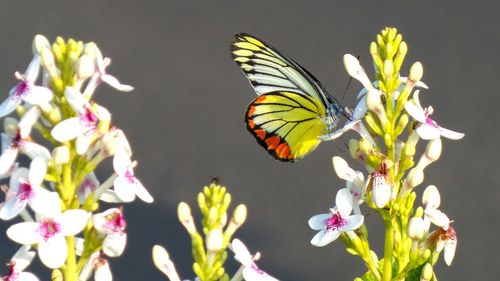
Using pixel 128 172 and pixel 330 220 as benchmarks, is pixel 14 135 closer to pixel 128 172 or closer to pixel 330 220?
pixel 128 172

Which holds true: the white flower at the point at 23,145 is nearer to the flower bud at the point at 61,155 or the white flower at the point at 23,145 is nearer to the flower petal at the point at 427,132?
the flower bud at the point at 61,155

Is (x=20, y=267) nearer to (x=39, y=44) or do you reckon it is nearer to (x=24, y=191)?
(x=24, y=191)

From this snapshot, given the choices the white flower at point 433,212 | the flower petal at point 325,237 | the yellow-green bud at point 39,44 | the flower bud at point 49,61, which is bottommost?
the flower petal at point 325,237

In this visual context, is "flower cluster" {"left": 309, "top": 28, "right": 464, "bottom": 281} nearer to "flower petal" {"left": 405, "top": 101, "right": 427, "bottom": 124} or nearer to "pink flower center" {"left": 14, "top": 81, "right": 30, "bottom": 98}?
"flower petal" {"left": 405, "top": 101, "right": 427, "bottom": 124}

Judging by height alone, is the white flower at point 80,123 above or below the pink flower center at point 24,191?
above

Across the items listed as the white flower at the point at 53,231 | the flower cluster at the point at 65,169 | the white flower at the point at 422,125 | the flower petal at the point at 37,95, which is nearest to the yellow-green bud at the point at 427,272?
the white flower at the point at 422,125

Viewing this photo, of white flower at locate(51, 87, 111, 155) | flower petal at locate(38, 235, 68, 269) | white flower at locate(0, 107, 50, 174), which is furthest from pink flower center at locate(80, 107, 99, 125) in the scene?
flower petal at locate(38, 235, 68, 269)

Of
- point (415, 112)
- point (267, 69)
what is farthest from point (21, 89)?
point (267, 69)

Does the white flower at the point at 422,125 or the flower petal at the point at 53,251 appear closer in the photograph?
the flower petal at the point at 53,251
